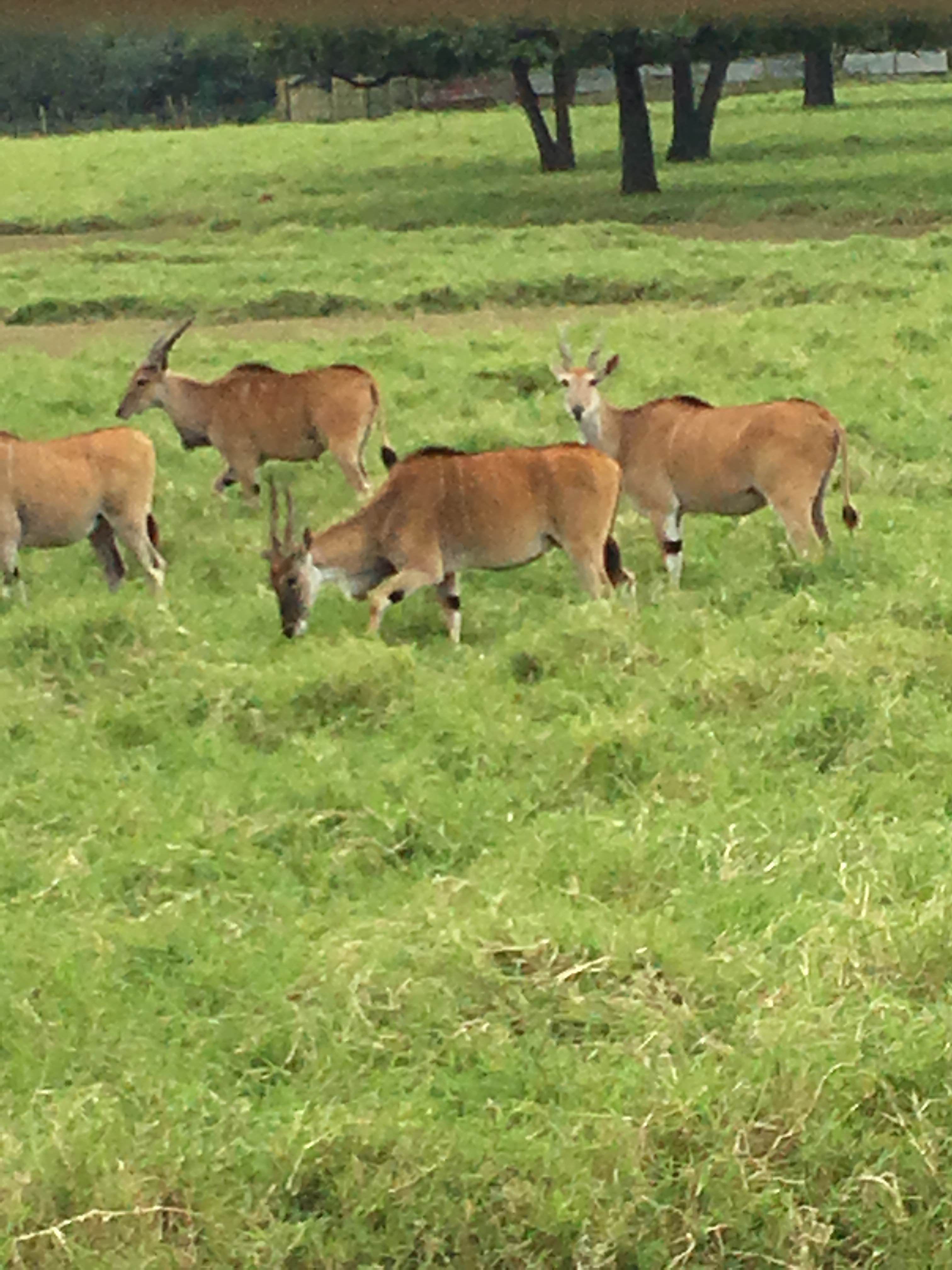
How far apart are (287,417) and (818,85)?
58.0ft

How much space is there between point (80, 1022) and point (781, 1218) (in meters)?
1.51

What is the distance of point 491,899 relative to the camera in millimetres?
3918

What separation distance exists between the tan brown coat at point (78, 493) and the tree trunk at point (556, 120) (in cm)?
1524

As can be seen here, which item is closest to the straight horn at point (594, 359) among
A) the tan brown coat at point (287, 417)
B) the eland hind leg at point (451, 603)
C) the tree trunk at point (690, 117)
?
the tan brown coat at point (287, 417)

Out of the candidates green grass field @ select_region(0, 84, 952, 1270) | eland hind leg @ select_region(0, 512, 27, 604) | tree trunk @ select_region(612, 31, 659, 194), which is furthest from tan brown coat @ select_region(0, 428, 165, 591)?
tree trunk @ select_region(612, 31, 659, 194)

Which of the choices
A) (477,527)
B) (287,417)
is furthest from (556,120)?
(477,527)

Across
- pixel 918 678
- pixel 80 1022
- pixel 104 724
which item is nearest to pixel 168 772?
pixel 104 724

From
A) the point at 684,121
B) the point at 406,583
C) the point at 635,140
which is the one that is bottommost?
the point at 406,583

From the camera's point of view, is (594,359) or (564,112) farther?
(564,112)

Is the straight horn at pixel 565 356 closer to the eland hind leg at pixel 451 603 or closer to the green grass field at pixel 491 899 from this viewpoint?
the green grass field at pixel 491 899

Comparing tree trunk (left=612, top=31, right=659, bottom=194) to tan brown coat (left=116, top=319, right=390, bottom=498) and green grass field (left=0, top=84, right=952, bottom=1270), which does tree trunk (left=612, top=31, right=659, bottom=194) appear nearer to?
green grass field (left=0, top=84, right=952, bottom=1270)

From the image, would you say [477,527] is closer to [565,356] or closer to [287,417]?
[565,356]

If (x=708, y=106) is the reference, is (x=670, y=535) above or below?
below

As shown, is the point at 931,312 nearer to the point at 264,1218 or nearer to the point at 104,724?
the point at 104,724
